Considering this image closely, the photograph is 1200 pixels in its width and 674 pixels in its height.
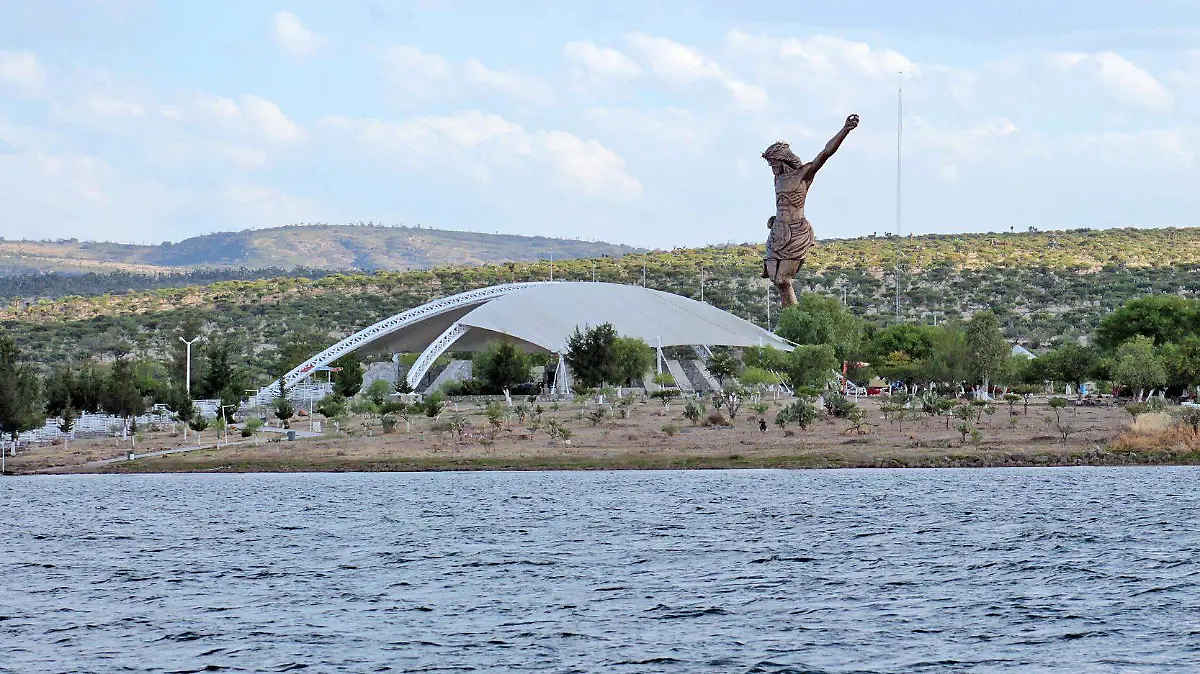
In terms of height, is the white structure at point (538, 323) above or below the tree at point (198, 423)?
above

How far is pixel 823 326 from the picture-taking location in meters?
101

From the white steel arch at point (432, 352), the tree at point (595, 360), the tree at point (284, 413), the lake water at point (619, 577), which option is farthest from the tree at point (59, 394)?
the tree at point (595, 360)

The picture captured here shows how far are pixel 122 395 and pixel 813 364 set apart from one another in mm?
34927

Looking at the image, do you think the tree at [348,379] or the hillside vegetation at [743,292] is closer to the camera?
the tree at [348,379]

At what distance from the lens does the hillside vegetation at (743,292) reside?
138 metres

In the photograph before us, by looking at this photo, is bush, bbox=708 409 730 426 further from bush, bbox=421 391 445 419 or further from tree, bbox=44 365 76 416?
tree, bbox=44 365 76 416

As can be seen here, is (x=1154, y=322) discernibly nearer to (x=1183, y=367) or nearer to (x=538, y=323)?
(x=1183, y=367)

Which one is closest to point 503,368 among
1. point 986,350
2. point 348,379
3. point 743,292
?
point 348,379

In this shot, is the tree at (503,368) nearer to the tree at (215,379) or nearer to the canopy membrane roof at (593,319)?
the canopy membrane roof at (593,319)

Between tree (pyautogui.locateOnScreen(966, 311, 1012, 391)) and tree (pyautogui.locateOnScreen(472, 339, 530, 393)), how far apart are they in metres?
23.9

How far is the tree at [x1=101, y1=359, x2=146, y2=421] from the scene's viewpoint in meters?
71.5

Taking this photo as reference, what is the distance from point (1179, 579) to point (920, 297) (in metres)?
126

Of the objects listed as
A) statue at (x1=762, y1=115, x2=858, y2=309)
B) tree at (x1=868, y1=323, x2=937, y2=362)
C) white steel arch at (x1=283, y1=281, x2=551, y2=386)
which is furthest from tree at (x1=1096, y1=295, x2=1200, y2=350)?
white steel arch at (x1=283, y1=281, x2=551, y2=386)

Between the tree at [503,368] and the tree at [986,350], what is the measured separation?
78.3ft
